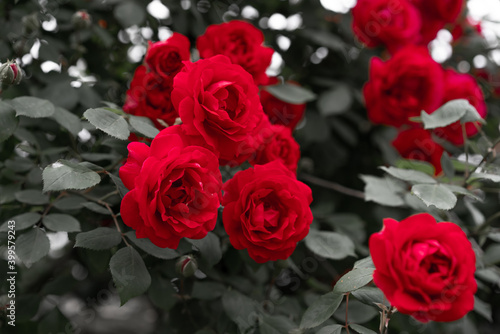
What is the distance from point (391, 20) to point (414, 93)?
284 mm

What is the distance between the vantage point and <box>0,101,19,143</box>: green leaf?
0.84m

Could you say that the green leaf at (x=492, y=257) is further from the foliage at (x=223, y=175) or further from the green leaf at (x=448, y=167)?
the green leaf at (x=448, y=167)

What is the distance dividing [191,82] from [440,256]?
498 mm

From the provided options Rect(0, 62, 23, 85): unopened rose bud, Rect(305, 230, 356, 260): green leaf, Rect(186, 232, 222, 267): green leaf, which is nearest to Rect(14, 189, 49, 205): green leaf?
Rect(0, 62, 23, 85): unopened rose bud

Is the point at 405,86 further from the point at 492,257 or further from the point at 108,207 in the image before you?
the point at 108,207

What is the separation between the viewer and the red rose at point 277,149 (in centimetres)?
90

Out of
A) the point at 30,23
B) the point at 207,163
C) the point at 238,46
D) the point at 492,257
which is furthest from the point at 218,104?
the point at 492,257

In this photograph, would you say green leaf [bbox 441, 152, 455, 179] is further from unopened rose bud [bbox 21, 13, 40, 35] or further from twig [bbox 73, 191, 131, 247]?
unopened rose bud [bbox 21, 13, 40, 35]

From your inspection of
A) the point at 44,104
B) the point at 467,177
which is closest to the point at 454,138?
the point at 467,177

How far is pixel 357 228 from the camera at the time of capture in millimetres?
1279

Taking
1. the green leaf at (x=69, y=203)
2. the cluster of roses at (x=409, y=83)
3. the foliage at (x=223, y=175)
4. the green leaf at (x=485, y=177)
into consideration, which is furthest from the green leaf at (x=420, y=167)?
the green leaf at (x=69, y=203)

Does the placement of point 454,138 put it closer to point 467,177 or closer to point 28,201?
point 467,177

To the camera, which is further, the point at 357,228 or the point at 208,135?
the point at 357,228

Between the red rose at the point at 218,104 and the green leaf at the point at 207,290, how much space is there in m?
0.37
